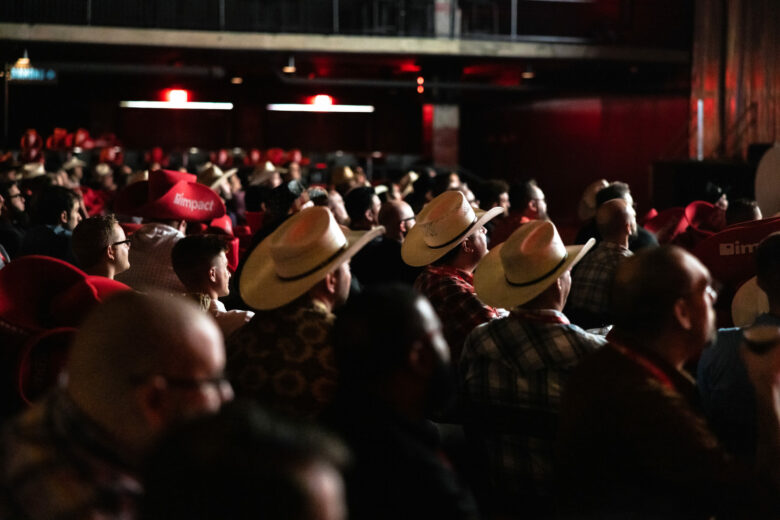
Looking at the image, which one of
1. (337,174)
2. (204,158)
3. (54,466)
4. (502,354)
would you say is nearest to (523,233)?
(502,354)

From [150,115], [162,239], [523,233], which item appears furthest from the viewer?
[150,115]

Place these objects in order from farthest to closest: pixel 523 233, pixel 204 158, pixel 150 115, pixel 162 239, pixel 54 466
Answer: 1. pixel 150 115
2. pixel 204 158
3. pixel 162 239
4. pixel 523 233
5. pixel 54 466

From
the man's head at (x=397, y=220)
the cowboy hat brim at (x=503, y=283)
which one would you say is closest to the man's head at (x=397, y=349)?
the cowboy hat brim at (x=503, y=283)

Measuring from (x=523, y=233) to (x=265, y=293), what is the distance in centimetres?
80

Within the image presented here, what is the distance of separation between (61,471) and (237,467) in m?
0.42

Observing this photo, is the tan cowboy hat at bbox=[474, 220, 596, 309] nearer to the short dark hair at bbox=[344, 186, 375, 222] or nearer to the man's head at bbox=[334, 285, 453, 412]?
the man's head at bbox=[334, 285, 453, 412]

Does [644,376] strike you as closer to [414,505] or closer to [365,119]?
[414,505]

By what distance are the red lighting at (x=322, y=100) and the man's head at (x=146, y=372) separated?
22800 millimetres

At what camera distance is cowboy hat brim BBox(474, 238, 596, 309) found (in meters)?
2.77

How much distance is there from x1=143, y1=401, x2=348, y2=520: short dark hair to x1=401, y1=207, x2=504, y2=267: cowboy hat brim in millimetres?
2819

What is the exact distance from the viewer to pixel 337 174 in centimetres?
1038

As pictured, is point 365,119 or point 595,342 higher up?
point 365,119

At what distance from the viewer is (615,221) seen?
4652 millimetres

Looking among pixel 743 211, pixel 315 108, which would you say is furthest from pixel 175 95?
pixel 743 211
